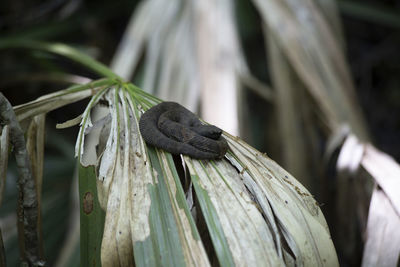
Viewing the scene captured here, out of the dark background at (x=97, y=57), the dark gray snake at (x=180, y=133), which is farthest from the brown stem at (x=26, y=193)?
the dark background at (x=97, y=57)

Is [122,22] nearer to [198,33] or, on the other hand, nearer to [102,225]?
[198,33]

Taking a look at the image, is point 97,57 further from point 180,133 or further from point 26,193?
point 26,193

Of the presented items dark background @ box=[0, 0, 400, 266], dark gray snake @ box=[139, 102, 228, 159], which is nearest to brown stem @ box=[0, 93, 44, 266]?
dark gray snake @ box=[139, 102, 228, 159]

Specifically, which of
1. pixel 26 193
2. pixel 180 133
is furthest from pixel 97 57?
pixel 26 193

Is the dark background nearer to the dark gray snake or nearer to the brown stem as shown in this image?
the brown stem

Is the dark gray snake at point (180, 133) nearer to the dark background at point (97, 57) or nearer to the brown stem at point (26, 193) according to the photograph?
the brown stem at point (26, 193)

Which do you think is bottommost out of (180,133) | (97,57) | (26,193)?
(26,193)

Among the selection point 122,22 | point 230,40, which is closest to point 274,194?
point 230,40
